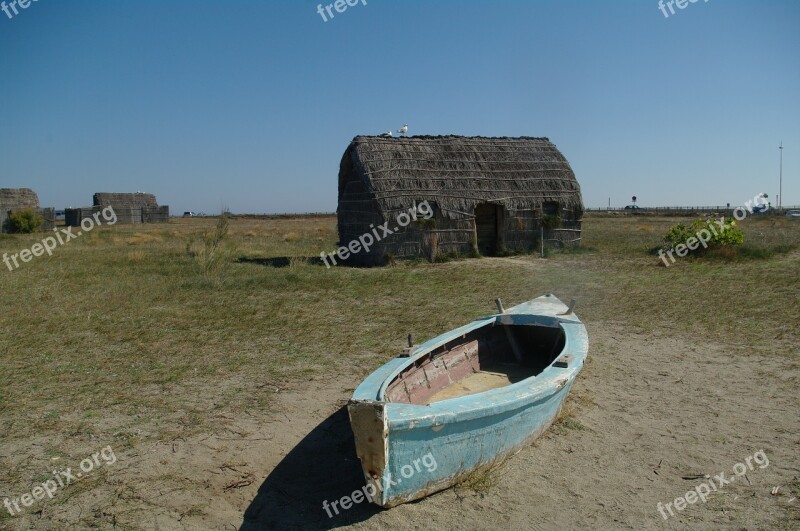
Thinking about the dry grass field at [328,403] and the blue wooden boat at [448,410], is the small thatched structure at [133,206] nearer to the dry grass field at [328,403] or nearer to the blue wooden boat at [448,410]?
the dry grass field at [328,403]

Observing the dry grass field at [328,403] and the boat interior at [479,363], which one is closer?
the dry grass field at [328,403]

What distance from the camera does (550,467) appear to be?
15.6 ft

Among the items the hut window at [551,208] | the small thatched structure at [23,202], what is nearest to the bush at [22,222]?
the small thatched structure at [23,202]

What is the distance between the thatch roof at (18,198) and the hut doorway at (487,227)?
84.0 ft

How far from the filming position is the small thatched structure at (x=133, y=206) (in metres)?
42.3

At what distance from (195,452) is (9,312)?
712 cm

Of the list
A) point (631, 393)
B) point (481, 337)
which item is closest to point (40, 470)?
point (481, 337)

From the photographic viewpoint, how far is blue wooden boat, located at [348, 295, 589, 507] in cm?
375

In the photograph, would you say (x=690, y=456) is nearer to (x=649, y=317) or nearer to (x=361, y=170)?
(x=649, y=317)

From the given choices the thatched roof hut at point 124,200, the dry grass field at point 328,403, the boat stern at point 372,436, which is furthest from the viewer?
the thatched roof hut at point 124,200

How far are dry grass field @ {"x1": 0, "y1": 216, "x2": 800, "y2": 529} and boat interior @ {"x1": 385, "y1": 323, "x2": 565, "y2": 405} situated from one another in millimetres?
627

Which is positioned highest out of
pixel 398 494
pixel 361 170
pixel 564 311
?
pixel 361 170

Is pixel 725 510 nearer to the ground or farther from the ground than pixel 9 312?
nearer to the ground

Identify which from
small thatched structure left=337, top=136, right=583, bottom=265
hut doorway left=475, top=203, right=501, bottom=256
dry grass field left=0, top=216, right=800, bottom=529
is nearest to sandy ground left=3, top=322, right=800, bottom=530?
dry grass field left=0, top=216, right=800, bottom=529
